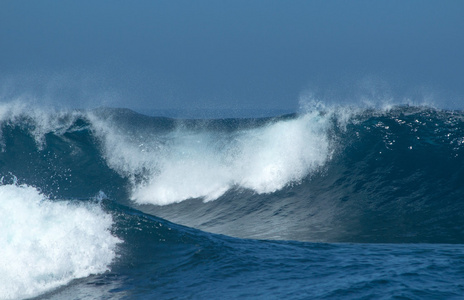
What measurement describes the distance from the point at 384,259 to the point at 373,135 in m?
9.11

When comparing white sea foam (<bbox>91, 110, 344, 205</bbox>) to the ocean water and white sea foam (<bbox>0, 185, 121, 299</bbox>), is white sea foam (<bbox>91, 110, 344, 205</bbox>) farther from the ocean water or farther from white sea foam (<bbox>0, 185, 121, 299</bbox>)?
white sea foam (<bbox>0, 185, 121, 299</bbox>)

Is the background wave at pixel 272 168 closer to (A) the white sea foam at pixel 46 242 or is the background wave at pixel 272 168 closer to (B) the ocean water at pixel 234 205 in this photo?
(B) the ocean water at pixel 234 205

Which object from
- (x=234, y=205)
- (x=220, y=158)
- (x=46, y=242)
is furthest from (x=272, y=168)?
(x=46, y=242)

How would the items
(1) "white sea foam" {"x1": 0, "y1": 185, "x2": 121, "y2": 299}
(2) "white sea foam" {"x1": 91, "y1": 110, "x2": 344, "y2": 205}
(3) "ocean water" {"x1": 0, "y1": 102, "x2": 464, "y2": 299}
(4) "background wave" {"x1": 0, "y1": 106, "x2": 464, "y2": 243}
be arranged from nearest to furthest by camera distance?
(3) "ocean water" {"x1": 0, "y1": 102, "x2": 464, "y2": 299} → (1) "white sea foam" {"x1": 0, "y1": 185, "x2": 121, "y2": 299} → (4) "background wave" {"x1": 0, "y1": 106, "x2": 464, "y2": 243} → (2) "white sea foam" {"x1": 91, "y1": 110, "x2": 344, "y2": 205}

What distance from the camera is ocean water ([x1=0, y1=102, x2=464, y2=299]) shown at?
23.1ft

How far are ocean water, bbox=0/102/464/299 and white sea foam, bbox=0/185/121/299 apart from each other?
1.1 inches

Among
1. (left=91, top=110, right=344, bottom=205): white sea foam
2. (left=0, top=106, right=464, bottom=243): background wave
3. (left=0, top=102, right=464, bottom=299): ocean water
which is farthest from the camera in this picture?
(left=91, top=110, right=344, bottom=205): white sea foam

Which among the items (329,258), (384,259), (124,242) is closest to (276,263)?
(329,258)

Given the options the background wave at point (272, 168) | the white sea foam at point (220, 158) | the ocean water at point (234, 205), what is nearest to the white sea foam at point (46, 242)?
the ocean water at point (234, 205)

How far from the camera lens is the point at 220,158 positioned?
58.0 ft

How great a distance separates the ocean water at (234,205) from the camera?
23.1 feet

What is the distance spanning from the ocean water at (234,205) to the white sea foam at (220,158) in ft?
0.20

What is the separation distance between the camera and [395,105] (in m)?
18.6

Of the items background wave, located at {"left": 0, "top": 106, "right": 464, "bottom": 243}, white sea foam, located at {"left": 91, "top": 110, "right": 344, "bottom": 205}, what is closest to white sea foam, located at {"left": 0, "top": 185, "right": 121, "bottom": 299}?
background wave, located at {"left": 0, "top": 106, "right": 464, "bottom": 243}
